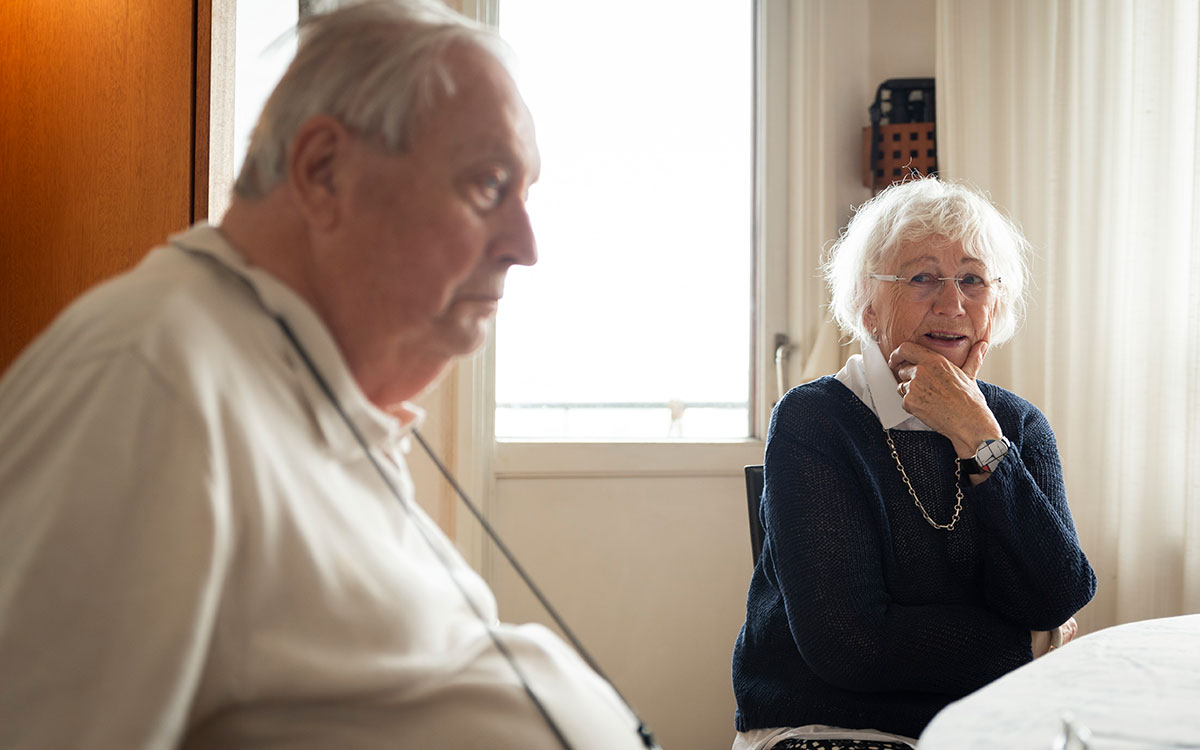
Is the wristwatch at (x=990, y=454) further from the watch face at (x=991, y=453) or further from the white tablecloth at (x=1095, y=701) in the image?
the white tablecloth at (x=1095, y=701)

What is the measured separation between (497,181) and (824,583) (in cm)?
86

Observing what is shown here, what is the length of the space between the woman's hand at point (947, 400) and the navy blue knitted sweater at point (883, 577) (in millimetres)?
54

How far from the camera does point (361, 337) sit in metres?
0.80

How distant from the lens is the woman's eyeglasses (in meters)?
1.74

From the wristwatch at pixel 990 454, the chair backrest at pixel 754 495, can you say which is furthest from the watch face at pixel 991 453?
the chair backrest at pixel 754 495

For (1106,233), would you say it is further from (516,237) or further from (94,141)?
(94,141)

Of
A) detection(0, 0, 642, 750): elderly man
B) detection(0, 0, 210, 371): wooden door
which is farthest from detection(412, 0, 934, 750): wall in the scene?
detection(0, 0, 642, 750): elderly man

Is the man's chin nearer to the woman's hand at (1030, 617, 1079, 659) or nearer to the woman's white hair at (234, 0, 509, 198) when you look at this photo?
the woman's white hair at (234, 0, 509, 198)

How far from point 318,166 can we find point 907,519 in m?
1.13

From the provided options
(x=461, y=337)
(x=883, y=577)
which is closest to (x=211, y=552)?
(x=461, y=337)

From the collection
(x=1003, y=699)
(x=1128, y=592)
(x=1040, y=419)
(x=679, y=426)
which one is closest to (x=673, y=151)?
(x=679, y=426)

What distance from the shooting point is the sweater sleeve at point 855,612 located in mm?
1412

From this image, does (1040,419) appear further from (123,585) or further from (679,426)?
(123,585)

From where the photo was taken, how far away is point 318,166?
774 millimetres
